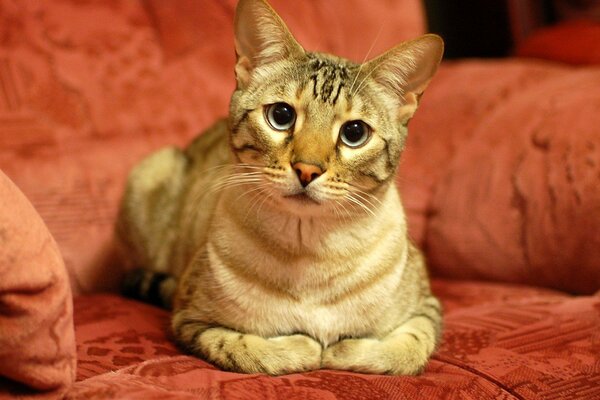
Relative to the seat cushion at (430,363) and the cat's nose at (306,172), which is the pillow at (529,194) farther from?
the cat's nose at (306,172)

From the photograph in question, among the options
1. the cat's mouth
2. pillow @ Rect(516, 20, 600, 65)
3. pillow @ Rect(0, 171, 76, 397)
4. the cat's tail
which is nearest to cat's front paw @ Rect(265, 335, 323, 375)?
the cat's mouth

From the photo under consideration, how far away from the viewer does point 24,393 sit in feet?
3.54

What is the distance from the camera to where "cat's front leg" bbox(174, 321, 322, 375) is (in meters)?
1.38

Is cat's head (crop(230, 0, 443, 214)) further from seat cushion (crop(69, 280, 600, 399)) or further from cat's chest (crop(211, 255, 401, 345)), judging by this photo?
seat cushion (crop(69, 280, 600, 399))

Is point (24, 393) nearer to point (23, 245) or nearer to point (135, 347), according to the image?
point (23, 245)

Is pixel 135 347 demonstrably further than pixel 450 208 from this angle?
No

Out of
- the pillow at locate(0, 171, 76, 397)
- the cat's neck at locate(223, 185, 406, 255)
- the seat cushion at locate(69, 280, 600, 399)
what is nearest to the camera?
the pillow at locate(0, 171, 76, 397)

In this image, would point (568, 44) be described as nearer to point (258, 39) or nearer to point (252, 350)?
point (258, 39)

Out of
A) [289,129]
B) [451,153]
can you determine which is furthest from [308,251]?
[451,153]

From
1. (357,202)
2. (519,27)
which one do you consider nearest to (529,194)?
(357,202)

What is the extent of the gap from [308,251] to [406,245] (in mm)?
304

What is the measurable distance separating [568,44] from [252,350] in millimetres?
1990

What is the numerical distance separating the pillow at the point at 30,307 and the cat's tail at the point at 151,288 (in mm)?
776

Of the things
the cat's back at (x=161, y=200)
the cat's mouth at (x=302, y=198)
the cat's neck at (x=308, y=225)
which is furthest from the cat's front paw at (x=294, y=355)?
the cat's back at (x=161, y=200)
